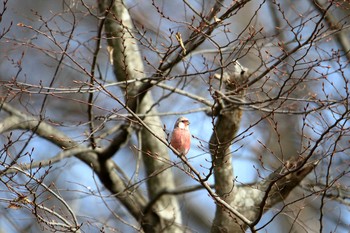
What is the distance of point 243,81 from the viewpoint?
6.11 metres

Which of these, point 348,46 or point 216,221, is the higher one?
point 348,46

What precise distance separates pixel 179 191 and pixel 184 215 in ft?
5.02

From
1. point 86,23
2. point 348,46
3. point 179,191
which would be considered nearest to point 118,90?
point 179,191

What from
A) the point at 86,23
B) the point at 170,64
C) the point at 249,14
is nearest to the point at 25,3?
the point at 86,23

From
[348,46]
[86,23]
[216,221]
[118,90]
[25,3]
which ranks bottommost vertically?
[216,221]

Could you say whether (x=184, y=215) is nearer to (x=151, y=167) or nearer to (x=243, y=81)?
(x=151, y=167)

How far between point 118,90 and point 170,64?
101 inches

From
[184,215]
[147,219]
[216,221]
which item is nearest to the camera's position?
[216,221]

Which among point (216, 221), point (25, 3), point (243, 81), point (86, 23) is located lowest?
point (216, 221)

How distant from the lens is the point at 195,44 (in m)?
5.59

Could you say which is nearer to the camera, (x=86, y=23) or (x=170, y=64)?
(x=170, y=64)

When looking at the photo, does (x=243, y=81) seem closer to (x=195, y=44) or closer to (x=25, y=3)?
(x=195, y=44)

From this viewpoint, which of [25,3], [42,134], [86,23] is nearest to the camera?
[42,134]

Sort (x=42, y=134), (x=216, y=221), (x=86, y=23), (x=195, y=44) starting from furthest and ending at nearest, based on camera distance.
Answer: (x=86, y=23), (x=42, y=134), (x=216, y=221), (x=195, y=44)
